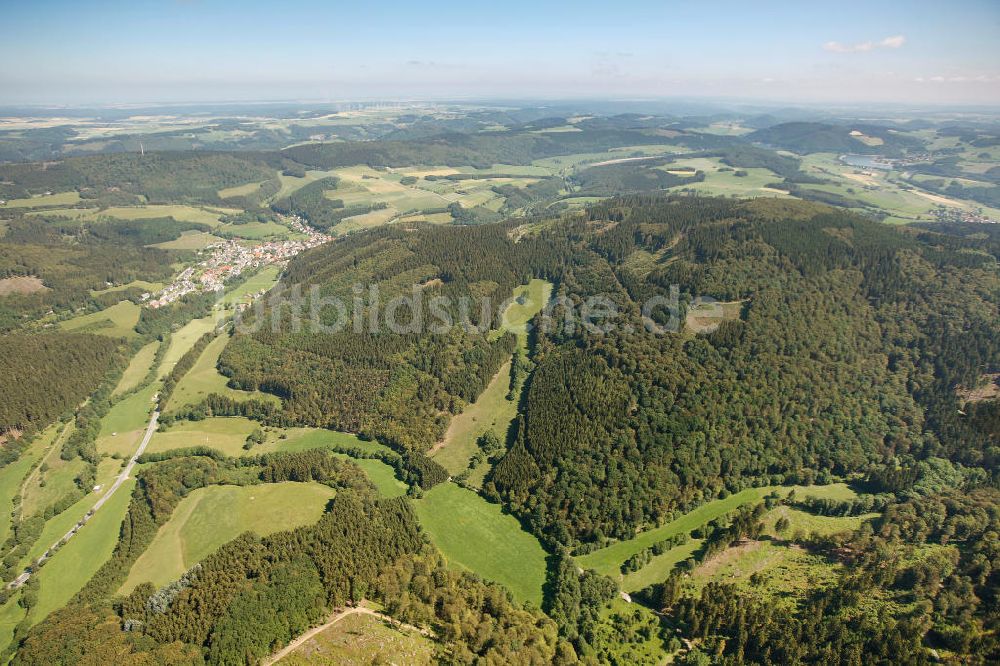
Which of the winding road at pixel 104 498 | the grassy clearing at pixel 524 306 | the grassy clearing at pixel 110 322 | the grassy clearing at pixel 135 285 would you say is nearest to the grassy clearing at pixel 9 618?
the winding road at pixel 104 498

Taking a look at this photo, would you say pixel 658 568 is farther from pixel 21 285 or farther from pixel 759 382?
pixel 21 285

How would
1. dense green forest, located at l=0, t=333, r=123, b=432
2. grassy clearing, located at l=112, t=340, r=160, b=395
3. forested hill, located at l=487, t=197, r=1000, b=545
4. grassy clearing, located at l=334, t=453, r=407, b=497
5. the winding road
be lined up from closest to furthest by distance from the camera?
the winding road < forested hill, located at l=487, t=197, r=1000, b=545 < grassy clearing, located at l=334, t=453, r=407, b=497 < dense green forest, located at l=0, t=333, r=123, b=432 < grassy clearing, located at l=112, t=340, r=160, b=395

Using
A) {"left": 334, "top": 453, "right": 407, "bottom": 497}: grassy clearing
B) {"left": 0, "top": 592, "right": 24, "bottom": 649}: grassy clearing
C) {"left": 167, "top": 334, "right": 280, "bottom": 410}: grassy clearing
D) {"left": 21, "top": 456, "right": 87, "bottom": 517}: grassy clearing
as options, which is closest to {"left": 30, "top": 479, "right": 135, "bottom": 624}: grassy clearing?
{"left": 0, "top": 592, "right": 24, "bottom": 649}: grassy clearing

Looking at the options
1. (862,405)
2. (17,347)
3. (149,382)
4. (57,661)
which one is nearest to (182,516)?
(57,661)

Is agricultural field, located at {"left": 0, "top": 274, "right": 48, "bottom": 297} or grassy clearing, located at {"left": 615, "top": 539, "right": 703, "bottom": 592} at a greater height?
agricultural field, located at {"left": 0, "top": 274, "right": 48, "bottom": 297}

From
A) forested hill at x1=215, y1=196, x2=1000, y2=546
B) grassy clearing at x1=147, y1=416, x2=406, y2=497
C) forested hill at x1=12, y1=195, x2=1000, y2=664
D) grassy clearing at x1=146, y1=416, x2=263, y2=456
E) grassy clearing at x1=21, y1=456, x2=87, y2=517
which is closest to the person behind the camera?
forested hill at x1=12, y1=195, x2=1000, y2=664

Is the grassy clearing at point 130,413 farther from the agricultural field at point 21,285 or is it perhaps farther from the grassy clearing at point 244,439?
the agricultural field at point 21,285

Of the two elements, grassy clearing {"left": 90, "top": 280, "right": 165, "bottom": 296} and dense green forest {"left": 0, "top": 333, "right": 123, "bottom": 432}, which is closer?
dense green forest {"left": 0, "top": 333, "right": 123, "bottom": 432}

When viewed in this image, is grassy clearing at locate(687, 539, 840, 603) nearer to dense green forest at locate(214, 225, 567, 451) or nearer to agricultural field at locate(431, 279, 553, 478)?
agricultural field at locate(431, 279, 553, 478)
